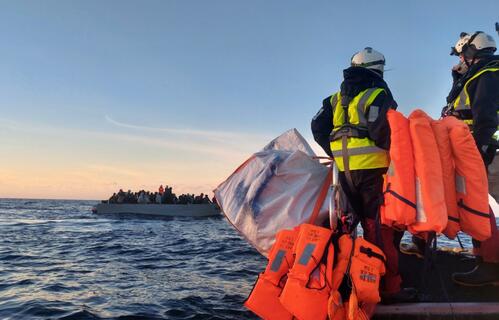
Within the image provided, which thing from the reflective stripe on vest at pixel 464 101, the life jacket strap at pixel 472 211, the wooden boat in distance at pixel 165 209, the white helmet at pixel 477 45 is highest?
the white helmet at pixel 477 45

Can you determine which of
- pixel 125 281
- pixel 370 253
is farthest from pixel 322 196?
pixel 125 281

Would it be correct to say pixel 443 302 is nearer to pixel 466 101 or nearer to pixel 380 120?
pixel 380 120

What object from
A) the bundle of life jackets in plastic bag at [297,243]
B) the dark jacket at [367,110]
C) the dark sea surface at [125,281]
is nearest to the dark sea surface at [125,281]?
the dark sea surface at [125,281]

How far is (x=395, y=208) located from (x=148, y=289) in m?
6.35

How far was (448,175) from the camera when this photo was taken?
3.17m

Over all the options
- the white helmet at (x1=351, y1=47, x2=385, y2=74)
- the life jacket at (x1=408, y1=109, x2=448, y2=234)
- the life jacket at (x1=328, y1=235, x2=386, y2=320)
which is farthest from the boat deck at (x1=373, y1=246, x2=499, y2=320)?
the white helmet at (x1=351, y1=47, x2=385, y2=74)

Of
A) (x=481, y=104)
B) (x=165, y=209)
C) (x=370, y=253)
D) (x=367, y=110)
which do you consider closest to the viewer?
(x=370, y=253)

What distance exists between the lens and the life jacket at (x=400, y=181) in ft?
9.57

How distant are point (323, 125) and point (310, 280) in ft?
6.47

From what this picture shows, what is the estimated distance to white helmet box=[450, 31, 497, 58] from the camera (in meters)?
4.23

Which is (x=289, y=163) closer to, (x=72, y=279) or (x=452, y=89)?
(x=452, y=89)

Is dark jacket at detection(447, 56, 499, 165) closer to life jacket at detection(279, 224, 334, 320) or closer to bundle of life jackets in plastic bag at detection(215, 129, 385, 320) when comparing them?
bundle of life jackets in plastic bag at detection(215, 129, 385, 320)

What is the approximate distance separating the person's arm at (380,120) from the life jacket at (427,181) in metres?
0.39

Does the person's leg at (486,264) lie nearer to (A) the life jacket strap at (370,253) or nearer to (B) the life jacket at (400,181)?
(B) the life jacket at (400,181)
